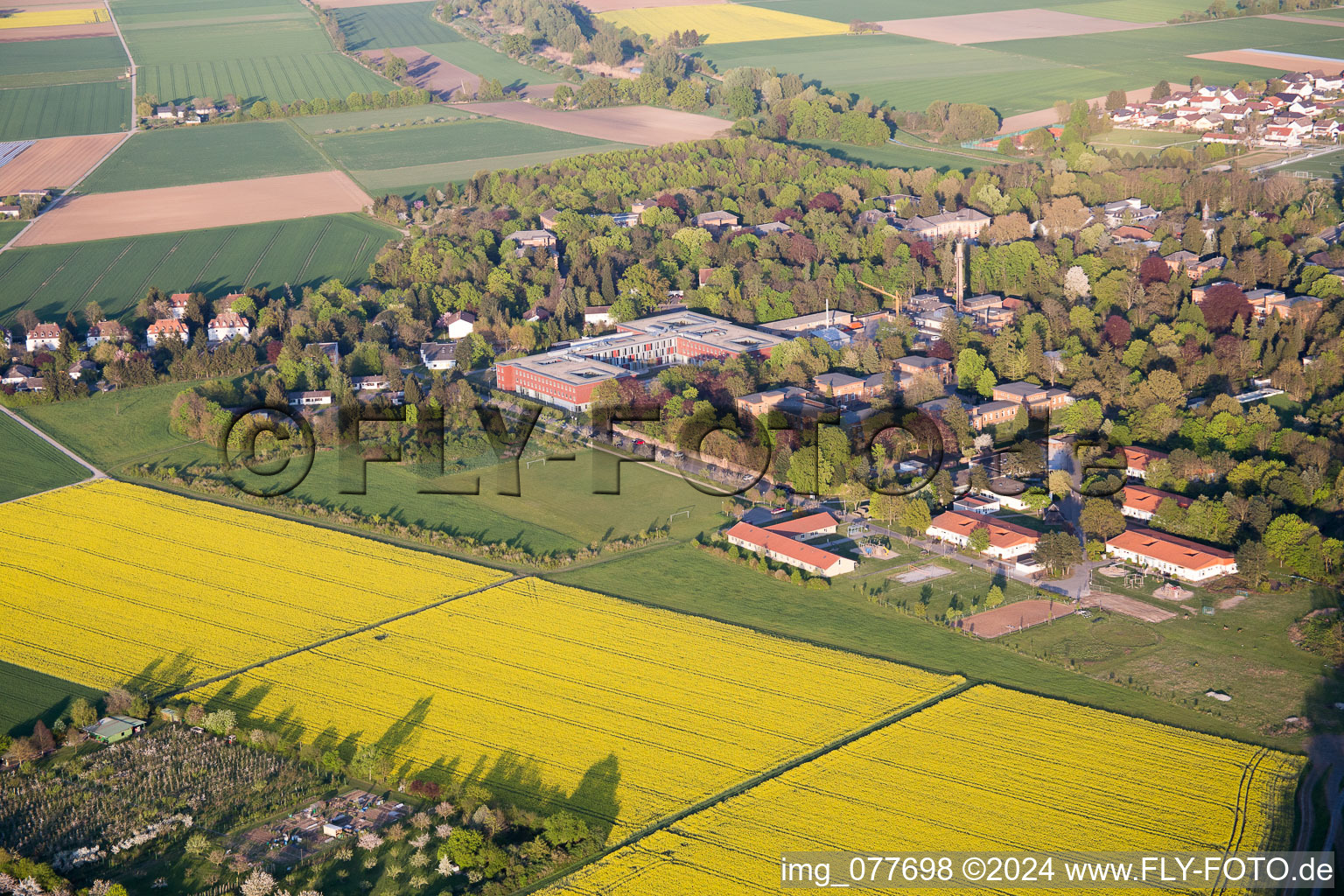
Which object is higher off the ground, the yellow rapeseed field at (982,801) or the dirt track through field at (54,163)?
the dirt track through field at (54,163)

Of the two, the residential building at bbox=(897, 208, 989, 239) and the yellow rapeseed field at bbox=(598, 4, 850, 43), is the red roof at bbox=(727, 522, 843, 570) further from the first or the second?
the yellow rapeseed field at bbox=(598, 4, 850, 43)

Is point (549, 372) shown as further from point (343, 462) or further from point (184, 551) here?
point (184, 551)

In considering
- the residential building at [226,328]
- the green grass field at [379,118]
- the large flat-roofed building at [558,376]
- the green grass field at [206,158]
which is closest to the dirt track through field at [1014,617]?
the large flat-roofed building at [558,376]

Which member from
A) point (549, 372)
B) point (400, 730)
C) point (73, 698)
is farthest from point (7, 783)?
point (549, 372)

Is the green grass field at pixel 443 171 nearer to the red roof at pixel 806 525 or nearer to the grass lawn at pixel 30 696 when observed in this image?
the red roof at pixel 806 525

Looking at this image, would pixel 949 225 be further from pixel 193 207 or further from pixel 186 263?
pixel 193 207


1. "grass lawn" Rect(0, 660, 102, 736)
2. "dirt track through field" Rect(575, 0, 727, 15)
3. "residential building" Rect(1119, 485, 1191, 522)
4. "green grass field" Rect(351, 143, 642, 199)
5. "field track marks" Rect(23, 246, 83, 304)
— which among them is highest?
"dirt track through field" Rect(575, 0, 727, 15)

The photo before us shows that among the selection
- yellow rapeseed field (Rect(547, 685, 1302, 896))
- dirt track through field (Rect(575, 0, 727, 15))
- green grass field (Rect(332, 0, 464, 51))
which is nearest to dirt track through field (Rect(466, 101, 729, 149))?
green grass field (Rect(332, 0, 464, 51))
